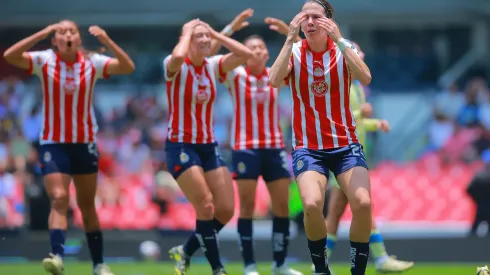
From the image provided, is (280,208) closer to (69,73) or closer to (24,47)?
(69,73)

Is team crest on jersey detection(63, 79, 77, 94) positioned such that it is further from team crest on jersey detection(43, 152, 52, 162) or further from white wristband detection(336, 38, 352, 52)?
white wristband detection(336, 38, 352, 52)

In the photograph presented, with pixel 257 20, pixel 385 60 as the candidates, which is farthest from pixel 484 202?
pixel 257 20

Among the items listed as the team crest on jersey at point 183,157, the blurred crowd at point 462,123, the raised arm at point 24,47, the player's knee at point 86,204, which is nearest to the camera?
the team crest on jersey at point 183,157

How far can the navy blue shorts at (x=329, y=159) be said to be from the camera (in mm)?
8401

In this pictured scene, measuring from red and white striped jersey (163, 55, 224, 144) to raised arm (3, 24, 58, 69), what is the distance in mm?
1206

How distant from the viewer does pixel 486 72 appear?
2167 centimetres

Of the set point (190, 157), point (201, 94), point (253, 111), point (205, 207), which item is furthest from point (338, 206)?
point (201, 94)

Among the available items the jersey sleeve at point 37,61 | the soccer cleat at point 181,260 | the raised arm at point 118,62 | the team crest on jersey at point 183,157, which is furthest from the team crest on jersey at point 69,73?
the soccer cleat at point 181,260

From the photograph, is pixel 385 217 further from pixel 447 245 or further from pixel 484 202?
pixel 447 245

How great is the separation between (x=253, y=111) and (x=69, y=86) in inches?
77.5

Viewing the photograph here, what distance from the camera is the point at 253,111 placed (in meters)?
10.9

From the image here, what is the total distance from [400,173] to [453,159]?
1.09m

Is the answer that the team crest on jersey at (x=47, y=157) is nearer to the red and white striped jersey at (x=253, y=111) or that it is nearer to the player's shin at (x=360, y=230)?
the red and white striped jersey at (x=253, y=111)

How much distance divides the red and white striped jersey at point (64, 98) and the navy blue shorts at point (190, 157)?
924 millimetres
